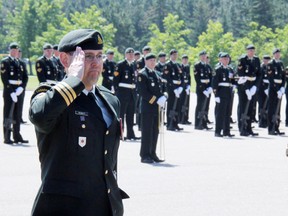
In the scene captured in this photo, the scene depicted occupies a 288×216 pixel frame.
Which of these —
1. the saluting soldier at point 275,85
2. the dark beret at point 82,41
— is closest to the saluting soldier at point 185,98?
the saluting soldier at point 275,85

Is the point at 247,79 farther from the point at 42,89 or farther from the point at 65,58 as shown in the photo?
the point at 42,89

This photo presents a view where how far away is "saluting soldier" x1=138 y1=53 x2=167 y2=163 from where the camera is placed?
39.4ft

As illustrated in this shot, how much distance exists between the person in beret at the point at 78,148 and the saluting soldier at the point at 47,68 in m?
11.7

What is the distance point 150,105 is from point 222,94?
15.9 feet

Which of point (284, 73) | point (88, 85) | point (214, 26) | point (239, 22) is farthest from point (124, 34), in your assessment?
point (88, 85)

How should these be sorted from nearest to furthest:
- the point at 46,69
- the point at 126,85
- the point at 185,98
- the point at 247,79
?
the point at 46,69 < the point at 126,85 < the point at 247,79 < the point at 185,98

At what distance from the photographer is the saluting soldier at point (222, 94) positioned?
16812mm

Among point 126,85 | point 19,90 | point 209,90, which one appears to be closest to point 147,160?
point 19,90

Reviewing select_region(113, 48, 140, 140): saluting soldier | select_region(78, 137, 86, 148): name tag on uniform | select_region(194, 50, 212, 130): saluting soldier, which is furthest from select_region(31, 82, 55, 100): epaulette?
select_region(194, 50, 212, 130): saluting soldier

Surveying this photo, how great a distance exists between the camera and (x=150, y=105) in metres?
12.3

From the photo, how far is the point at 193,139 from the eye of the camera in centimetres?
1609

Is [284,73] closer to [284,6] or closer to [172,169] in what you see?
[172,169]

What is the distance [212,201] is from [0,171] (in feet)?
11.4

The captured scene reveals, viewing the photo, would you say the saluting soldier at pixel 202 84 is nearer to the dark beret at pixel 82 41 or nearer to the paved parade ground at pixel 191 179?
the paved parade ground at pixel 191 179
